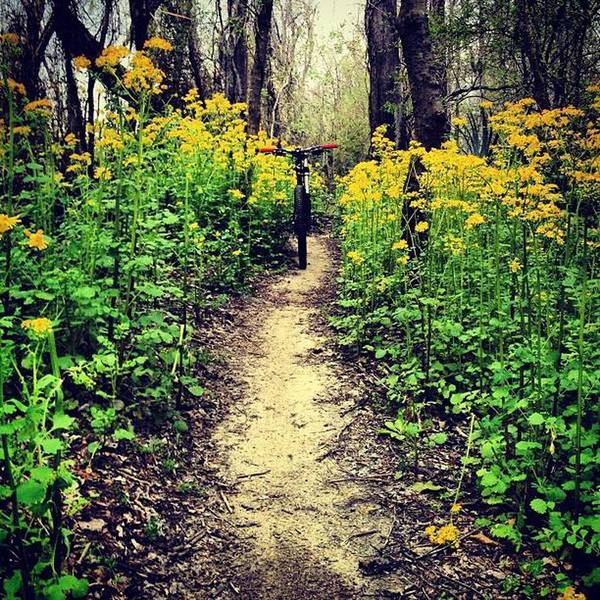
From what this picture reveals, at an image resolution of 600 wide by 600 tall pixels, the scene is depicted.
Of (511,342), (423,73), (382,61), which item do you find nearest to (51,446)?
(511,342)

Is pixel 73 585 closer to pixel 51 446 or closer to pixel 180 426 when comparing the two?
pixel 51 446

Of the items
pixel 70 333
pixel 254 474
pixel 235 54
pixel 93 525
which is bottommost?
pixel 254 474

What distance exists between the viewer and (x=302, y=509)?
326 cm

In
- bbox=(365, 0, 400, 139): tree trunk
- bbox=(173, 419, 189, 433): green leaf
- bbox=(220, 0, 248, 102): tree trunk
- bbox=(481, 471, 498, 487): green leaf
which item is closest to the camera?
bbox=(481, 471, 498, 487): green leaf

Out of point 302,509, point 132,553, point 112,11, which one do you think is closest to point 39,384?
point 132,553

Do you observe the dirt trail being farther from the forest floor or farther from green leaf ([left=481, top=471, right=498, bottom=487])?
green leaf ([left=481, top=471, right=498, bottom=487])

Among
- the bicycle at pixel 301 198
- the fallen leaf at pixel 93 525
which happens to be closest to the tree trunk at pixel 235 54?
the bicycle at pixel 301 198

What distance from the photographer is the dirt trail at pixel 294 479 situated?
2.79 meters

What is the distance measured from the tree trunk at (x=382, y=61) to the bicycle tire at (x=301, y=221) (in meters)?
4.09

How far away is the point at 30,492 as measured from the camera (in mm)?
2018

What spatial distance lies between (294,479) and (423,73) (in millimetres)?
4954

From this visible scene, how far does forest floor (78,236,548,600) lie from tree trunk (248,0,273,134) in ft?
26.4

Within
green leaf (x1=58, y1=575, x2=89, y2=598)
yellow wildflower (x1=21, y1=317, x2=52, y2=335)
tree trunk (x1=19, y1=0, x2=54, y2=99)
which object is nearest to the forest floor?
green leaf (x1=58, y1=575, x2=89, y2=598)

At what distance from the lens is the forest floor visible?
2.69 meters
